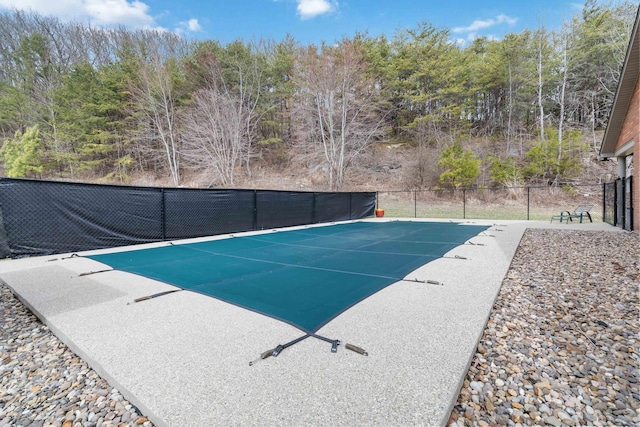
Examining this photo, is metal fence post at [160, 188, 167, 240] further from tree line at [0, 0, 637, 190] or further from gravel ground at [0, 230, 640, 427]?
tree line at [0, 0, 637, 190]

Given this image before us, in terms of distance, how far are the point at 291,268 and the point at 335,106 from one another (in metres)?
13.8

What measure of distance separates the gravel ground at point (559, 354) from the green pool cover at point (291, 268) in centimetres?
107

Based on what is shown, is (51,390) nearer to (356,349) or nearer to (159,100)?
(356,349)

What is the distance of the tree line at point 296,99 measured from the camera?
16.2 m

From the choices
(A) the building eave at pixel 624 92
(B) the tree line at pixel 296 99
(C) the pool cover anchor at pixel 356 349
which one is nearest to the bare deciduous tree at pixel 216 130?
(B) the tree line at pixel 296 99

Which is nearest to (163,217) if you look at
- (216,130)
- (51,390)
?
(51,390)

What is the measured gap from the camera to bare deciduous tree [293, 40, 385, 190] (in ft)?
50.2

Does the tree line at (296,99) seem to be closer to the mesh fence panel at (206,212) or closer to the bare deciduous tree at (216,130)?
the bare deciduous tree at (216,130)

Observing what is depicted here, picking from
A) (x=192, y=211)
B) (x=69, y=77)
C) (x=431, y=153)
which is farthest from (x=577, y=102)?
(x=69, y=77)

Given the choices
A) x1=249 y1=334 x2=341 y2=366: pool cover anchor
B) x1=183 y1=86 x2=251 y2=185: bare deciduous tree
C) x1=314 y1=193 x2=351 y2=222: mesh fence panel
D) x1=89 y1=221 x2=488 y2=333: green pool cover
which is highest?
x1=183 y1=86 x2=251 y2=185: bare deciduous tree

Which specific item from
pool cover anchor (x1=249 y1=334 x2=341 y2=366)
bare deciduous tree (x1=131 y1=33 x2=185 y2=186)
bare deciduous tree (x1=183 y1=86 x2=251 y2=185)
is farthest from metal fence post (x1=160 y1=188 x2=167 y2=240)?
bare deciduous tree (x1=131 y1=33 x2=185 y2=186)

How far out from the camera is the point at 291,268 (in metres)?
3.96

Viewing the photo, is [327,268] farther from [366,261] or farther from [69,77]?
[69,77]

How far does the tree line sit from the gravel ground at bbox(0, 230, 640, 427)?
1398 cm
